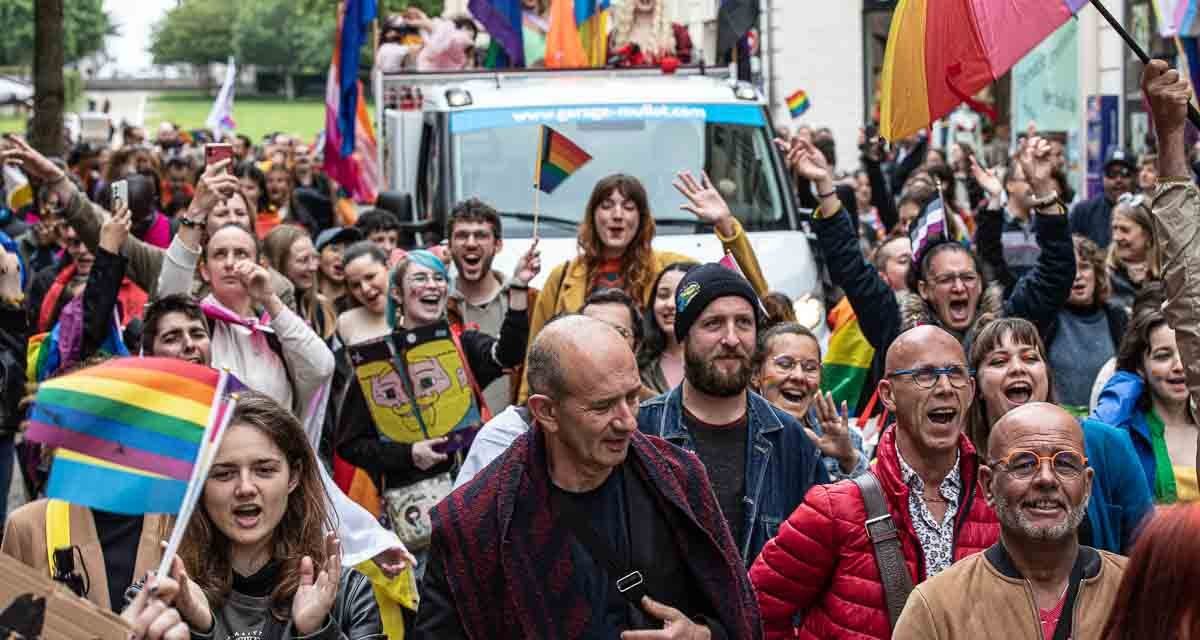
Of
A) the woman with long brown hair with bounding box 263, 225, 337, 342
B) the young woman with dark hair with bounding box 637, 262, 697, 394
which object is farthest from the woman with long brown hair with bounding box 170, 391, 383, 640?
the woman with long brown hair with bounding box 263, 225, 337, 342

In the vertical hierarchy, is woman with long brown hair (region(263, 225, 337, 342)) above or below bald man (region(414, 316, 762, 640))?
above

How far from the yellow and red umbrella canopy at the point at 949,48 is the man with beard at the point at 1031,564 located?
6.32ft

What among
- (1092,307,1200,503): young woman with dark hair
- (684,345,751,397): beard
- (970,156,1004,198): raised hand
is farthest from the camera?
(970,156,1004,198): raised hand

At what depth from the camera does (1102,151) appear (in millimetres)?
22547

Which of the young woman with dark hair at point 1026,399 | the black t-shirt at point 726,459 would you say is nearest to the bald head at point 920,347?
the young woman with dark hair at point 1026,399

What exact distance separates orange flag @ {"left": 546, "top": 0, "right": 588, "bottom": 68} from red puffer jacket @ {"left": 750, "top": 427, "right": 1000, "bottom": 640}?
10981 millimetres

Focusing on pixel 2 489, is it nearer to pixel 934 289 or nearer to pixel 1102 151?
pixel 934 289

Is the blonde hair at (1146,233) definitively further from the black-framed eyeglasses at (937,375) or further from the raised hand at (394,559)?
the raised hand at (394,559)

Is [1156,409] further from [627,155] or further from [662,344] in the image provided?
[627,155]

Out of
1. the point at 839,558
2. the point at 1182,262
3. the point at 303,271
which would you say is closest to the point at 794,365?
the point at 839,558

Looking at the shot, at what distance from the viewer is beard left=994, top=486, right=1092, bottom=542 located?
4.69 metres

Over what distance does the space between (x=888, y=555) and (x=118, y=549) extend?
1940 mm

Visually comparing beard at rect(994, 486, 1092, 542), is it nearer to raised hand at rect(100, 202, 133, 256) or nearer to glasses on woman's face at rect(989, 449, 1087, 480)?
glasses on woman's face at rect(989, 449, 1087, 480)

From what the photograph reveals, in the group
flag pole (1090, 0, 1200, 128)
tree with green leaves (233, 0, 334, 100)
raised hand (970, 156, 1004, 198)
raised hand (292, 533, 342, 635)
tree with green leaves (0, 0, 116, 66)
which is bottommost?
raised hand (292, 533, 342, 635)
